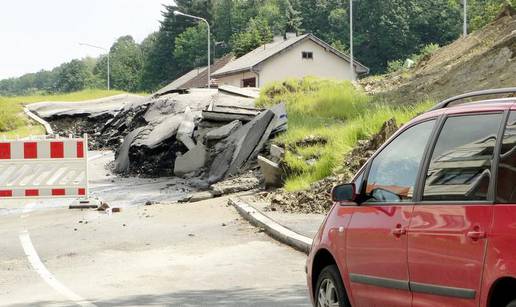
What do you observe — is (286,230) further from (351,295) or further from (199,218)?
(351,295)

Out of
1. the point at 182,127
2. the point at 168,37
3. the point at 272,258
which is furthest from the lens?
the point at 168,37

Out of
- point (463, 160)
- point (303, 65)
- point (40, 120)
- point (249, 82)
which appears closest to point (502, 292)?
point (463, 160)

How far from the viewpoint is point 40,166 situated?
17.7m

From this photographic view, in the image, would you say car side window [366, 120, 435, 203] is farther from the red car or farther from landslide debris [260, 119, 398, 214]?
landslide debris [260, 119, 398, 214]

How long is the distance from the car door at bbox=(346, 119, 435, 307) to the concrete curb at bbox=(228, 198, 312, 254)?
5.09 metres

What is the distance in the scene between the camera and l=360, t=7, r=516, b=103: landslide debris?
20.8m

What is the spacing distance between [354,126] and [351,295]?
12555 mm

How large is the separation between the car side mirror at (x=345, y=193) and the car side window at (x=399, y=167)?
0.11 meters

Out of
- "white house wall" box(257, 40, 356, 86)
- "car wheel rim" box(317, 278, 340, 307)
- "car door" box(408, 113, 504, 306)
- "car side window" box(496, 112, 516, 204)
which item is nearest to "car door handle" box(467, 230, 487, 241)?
"car door" box(408, 113, 504, 306)

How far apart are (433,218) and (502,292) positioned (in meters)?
0.77

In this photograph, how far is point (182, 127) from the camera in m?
26.0

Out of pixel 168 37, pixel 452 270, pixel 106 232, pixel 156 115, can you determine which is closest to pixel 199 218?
pixel 106 232

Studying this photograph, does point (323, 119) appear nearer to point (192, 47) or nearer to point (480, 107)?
point (480, 107)

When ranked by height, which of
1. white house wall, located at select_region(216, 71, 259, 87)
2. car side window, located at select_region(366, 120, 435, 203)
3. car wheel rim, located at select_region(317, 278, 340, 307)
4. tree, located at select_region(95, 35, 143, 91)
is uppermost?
tree, located at select_region(95, 35, 143, 91)
